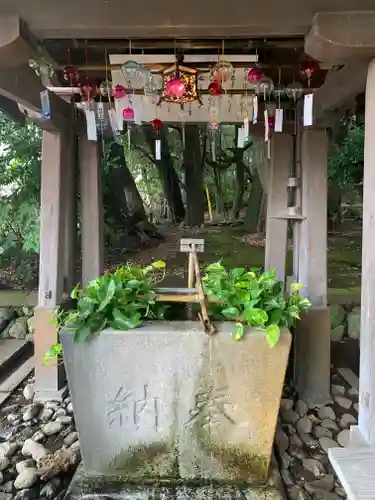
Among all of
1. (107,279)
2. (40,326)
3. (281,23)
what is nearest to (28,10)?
(281,23)

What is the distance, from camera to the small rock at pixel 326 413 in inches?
127

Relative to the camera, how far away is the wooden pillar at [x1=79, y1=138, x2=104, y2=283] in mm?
3725

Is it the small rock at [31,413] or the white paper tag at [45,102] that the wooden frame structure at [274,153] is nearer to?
the white paper tag at [45,102]

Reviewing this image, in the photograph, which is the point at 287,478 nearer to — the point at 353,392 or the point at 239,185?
the point at 353,392

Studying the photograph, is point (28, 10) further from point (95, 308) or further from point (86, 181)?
point (86, 181)

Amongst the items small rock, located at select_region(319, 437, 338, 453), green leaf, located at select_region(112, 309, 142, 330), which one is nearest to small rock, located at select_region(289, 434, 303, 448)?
small rock, located at select_region(319, 437, 338, 453)

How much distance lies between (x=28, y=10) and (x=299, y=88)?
77.5 inches

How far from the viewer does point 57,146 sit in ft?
11.3

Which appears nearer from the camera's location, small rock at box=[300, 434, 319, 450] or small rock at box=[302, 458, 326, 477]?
small rock at box=[302, 458, 326, 477]

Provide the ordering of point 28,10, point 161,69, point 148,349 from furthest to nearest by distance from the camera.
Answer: point 161,69
point 148,349
point 28,10

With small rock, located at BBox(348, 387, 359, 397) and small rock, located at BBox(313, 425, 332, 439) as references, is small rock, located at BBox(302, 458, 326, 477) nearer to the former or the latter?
small rock, located at BBox(313, 425, 332, 439)

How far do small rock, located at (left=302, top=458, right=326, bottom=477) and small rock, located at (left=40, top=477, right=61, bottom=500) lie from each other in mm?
1349

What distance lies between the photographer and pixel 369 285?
1962 mm

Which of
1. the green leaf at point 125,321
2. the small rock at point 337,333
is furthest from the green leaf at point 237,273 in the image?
the small rock at point 337,333
